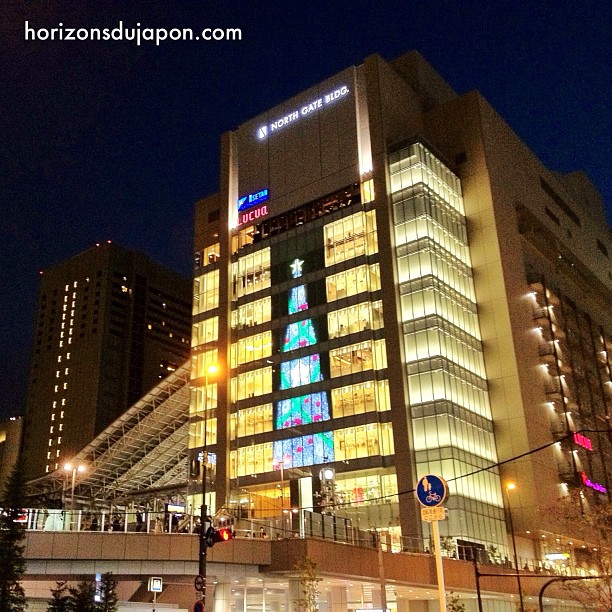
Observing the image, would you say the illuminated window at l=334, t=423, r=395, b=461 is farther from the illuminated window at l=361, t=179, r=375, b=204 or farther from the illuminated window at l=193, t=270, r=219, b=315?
the illuminated window at l=193, t=270, r=219, b=315

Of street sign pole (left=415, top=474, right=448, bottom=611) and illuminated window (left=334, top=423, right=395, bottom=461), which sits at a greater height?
illuminated window (left=334, top=423, right=395, bottom=461)

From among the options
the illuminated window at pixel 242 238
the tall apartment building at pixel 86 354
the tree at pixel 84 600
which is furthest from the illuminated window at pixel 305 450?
the tall apartment building at pixel 86 354

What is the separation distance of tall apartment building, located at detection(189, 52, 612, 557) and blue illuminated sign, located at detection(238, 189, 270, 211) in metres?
0.31

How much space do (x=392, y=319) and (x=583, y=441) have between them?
25.6 metres

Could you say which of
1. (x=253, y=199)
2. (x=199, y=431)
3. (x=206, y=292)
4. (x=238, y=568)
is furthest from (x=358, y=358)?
(x=238, y=568)

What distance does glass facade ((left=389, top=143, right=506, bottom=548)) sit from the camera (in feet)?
214

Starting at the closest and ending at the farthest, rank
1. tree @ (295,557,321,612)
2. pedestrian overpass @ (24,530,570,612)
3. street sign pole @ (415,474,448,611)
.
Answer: street sign pole @ (415,474,448,611), pedestrian overpass @ (24,530,570,612), tree @ (295,557,321,612)

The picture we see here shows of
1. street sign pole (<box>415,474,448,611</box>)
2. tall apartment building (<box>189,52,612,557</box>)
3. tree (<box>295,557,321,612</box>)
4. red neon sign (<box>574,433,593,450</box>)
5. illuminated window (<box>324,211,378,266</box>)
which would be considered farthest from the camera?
red neon sign (<box>574,433,593,450</box>)

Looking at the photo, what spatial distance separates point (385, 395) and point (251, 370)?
16254mm

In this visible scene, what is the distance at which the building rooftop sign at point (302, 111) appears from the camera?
82188 millimetres

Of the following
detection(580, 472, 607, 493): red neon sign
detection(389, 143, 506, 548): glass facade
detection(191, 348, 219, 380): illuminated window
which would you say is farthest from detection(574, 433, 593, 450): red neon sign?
detection(191, 348, 219, 380): illuminated window

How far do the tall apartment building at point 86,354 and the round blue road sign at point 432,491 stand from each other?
158183 millimetres

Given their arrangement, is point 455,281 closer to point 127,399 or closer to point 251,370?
point 251,370

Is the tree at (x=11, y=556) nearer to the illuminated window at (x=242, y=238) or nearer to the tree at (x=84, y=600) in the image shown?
the tree at (x=84, y=600)
